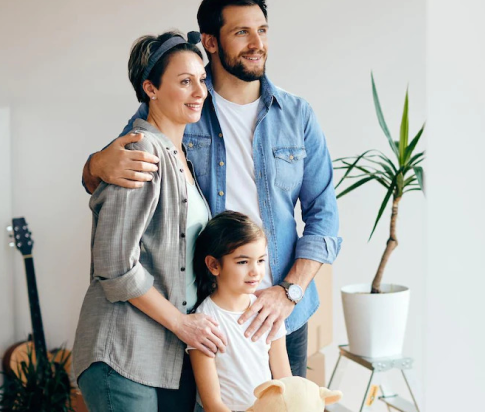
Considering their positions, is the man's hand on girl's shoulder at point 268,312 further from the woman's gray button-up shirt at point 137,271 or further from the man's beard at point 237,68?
the man's beard at point 237,68

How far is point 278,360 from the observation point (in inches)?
58.7

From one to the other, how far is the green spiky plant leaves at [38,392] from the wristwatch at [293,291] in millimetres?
1534

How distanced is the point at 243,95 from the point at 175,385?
730 millimetres

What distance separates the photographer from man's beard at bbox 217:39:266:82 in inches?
62.8

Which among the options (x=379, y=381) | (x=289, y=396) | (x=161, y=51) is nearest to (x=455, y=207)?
(x=289, y=396)

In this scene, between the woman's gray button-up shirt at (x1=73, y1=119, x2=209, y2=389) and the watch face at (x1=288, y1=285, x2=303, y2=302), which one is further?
the watch face at (x1=288, y1=285, x2=303, y2=302)

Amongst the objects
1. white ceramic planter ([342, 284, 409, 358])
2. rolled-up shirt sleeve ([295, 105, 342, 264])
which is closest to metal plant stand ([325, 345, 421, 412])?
white ceramic planter ([342, 284, 409, 358])

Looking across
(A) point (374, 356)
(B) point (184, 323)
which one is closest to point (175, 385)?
(B) point (184, 323)

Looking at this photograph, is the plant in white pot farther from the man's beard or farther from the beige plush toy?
the beige plush toy

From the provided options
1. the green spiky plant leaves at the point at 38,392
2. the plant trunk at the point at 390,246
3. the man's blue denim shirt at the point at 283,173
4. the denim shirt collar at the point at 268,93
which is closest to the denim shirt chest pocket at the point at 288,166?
the man's blue denim shirt at the point at 283,173

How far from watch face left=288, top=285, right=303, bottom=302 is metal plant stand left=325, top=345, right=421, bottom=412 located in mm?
803

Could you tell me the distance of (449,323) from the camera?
118 cm

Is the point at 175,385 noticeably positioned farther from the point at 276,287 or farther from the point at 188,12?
the point at 188,12

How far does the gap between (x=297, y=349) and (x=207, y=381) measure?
361 millimetres
